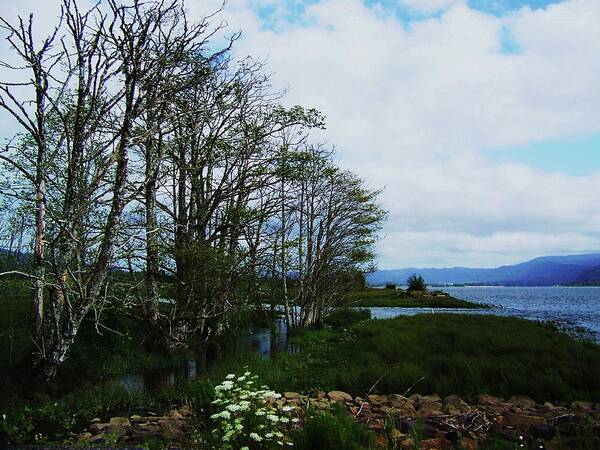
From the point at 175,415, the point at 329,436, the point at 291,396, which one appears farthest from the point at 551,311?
the point at 329,436

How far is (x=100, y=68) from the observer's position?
10.6m

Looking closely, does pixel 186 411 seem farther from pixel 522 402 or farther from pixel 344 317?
pixel 344 317

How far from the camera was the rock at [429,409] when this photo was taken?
7801mm

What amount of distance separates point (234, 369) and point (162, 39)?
31.6 feet

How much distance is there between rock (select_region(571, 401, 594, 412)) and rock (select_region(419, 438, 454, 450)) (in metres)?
3.25

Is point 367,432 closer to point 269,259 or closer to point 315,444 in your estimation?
point 315,444

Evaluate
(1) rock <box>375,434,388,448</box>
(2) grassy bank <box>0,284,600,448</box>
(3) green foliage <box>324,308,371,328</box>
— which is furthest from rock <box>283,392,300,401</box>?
(3) green foliage <box>324,308,371,328</box>

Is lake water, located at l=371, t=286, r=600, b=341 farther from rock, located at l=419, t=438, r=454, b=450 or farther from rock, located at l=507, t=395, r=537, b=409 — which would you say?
rock, located at l=419, t=438, r=454, b=450

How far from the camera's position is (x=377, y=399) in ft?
29.5

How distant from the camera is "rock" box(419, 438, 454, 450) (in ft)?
20.1

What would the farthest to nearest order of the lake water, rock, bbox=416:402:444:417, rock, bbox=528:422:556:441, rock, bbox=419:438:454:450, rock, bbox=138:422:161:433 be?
the lake water
rock, bbox=416:402:444:417
rock, bbox=138:422:161:433
rock, bbox=528:422:556:441
rock, bbox=419:438:454:450

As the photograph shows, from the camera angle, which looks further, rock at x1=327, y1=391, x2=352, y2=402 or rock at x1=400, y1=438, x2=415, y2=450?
rock at x1=327, y1=391, x2=352, y2=402

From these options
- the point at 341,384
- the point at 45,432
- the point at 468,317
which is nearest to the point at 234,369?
the point at 341,384

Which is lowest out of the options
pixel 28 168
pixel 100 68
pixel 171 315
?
pixel 171 315
